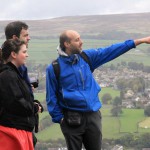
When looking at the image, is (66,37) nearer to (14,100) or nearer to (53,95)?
(53,95)

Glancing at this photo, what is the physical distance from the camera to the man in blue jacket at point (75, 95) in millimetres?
4453

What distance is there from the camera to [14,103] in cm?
390

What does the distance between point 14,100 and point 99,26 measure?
193 ft

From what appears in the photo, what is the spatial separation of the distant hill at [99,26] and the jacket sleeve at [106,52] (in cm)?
4435

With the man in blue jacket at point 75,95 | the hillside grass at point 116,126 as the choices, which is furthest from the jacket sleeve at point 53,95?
the hillside grass at point 116,126

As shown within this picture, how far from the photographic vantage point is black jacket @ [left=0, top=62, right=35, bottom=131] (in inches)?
153

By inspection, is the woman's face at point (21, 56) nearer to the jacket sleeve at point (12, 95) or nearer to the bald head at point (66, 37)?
the jacket sleeve at point (12, 95)

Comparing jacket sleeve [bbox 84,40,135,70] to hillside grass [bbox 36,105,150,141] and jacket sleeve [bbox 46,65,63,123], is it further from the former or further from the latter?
hillside grass [bbox 36,105,150,141]

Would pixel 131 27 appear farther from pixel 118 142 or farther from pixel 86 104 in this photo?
pixel 86 104

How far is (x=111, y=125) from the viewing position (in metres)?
26.8

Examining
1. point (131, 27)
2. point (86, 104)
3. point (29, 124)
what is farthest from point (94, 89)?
point (131, 27)

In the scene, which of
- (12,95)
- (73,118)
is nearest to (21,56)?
(12,95)

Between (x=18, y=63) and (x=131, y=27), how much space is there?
5628cm

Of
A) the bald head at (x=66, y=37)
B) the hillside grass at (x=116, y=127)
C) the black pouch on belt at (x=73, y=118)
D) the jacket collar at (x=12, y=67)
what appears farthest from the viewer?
the hillside grass at (x=116, y=127)
